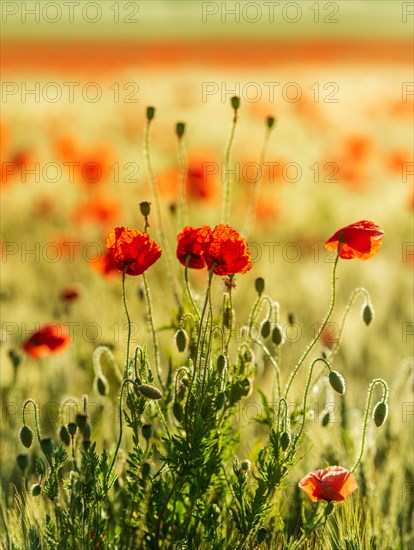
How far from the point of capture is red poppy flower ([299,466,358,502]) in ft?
5.56

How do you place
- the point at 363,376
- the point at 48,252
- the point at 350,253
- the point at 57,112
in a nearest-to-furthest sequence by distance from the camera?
the point at 350,253, the point at 363,376, the point at 48,252, the point at 57,112

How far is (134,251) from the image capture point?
1.66 m

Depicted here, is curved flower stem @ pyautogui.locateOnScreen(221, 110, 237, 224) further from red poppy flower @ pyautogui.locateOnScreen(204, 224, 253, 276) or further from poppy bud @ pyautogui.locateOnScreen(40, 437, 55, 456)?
poppy bud @ pyautogui.locateOnScreen(40, 437, 55, 456)

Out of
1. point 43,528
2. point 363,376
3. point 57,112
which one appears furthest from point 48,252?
point 57,112

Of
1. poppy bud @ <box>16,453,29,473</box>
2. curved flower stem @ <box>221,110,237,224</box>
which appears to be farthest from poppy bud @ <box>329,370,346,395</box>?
poppy bud @ <box>16,453,29,473</box>

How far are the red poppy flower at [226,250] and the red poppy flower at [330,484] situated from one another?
43cm

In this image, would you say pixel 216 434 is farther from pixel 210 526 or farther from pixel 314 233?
pixel 314 233

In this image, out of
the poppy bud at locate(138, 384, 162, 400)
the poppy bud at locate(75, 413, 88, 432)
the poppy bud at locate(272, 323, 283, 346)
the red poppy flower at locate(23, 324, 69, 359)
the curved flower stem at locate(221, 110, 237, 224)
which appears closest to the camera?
the poppy bud at locate(138, 384, 162, 400)

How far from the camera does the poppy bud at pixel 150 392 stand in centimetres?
159

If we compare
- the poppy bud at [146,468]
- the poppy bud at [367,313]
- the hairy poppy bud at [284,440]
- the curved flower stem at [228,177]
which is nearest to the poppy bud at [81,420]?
the poppy bud at [146,468]

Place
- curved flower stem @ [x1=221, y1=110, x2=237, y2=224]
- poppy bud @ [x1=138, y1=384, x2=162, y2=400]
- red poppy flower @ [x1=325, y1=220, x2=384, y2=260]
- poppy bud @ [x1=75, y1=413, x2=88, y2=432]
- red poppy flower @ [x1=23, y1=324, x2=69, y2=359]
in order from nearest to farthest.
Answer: poppy bud @ [x1=138, y1=384, x2=162, y2=400]
red poppy flower @ [x1=325, y1=220, x2=384, y2=260]
poppy bud @ [x1=75, y1=413, x2=88, y2=432]
curved flower stem @ [x1=221, y1=110, x2=237, y2=224]
red poppy flower @ [x1=23, y1=324, x2=69, y2=359]

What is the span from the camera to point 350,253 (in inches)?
68.8

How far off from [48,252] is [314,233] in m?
1.50

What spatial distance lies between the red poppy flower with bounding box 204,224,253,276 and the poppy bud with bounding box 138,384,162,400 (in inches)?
10.0
